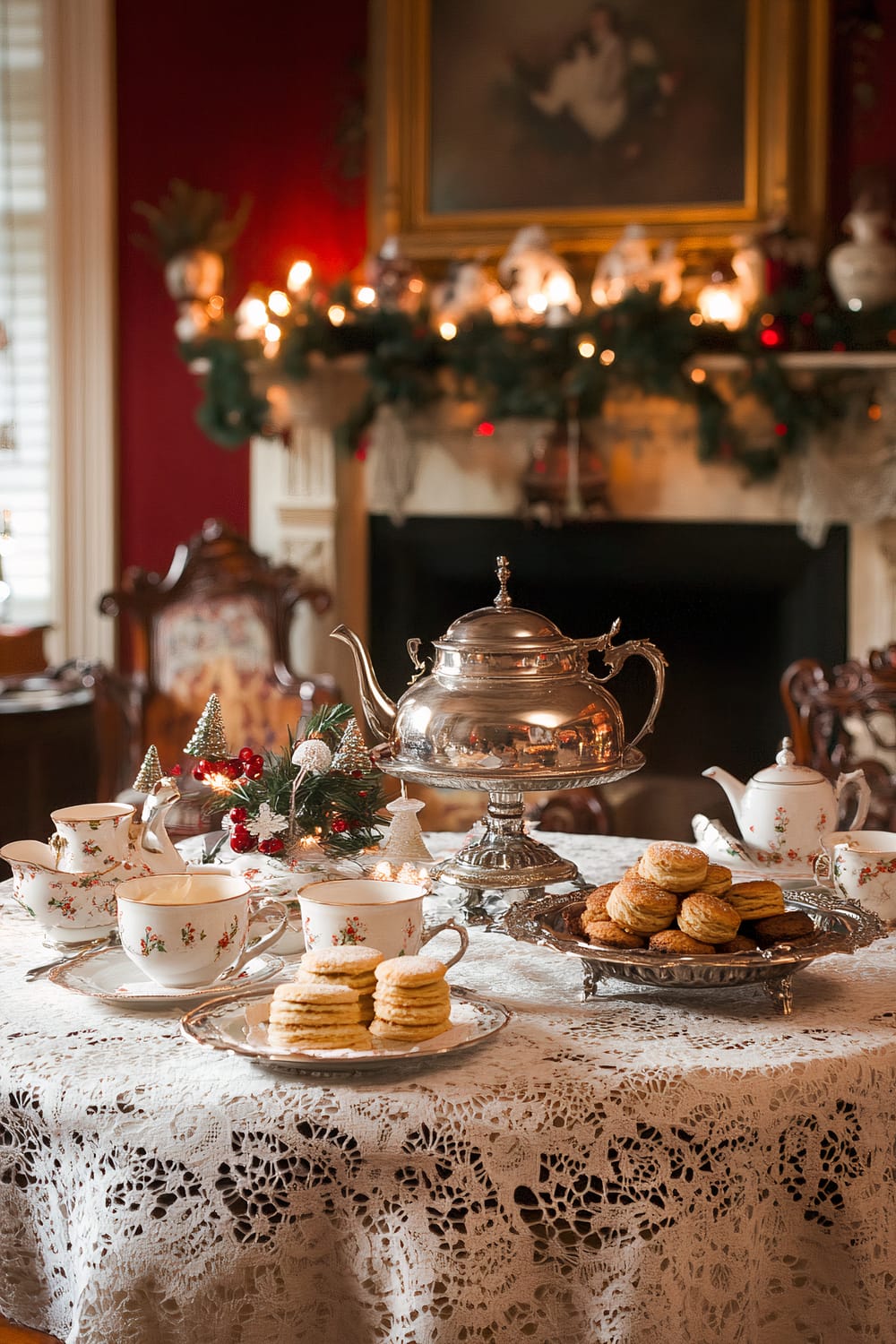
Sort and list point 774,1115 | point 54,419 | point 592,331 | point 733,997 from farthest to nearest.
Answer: point 54,419 → point 592,331 → point 733,997 → point 774,1115

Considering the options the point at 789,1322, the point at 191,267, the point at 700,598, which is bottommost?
the point at 789,1322

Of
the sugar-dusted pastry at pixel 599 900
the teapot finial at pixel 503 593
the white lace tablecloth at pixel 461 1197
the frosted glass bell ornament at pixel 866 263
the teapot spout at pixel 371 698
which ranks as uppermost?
the frosted glass bell ornament at pixel 866 263

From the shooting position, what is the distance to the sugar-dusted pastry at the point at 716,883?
1612 millimetres

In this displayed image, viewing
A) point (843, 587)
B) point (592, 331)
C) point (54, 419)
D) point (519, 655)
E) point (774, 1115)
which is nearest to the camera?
point (774, 1115)

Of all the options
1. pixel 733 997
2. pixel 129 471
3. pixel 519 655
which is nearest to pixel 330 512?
pixel 129 471

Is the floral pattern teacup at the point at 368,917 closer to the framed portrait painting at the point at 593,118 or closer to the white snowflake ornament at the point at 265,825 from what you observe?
the white snowflake ornament at the point at 265,825

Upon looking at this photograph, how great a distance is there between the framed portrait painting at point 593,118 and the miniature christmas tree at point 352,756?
3.57 meters

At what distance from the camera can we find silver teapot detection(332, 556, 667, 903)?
6.26 ft

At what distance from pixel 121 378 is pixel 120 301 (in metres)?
0.29

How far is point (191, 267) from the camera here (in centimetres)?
541

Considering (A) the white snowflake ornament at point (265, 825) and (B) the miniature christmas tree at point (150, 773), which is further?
(B) the miniature christmas tree at point (150, 773)

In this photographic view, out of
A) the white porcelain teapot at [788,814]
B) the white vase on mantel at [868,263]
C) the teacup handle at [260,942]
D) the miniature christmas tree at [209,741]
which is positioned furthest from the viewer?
the white vase on mantel at [868,263]

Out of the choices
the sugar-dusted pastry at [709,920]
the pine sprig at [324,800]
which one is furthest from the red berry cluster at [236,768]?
the sugar-dusted pastry at [709,920]

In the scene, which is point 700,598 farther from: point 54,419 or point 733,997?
point 733,997
